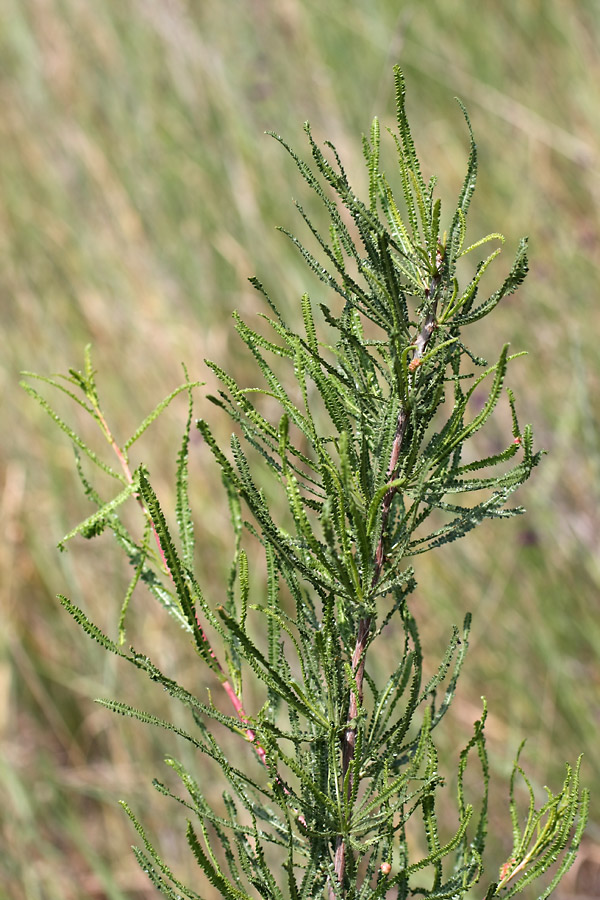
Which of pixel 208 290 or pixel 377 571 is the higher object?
pixel 208 290

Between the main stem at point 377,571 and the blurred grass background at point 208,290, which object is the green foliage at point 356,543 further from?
the blurred grass background at point 208,290

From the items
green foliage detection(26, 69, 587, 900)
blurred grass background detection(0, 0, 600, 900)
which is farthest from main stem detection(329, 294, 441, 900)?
blurred grass background detection(0, 0, 600, 900)

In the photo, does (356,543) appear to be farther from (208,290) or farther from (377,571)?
(208,290)

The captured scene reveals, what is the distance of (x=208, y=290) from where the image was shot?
81.1 inches

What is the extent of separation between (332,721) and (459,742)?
1.18m

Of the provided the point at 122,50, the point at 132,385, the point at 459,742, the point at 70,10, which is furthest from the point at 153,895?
the point at 70,10

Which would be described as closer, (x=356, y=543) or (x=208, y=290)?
(x=356, y=543)

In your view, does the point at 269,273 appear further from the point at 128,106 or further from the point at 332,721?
the point at 332,721

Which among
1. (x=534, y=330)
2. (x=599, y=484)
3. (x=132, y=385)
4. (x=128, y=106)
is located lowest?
(x=599, y=484)

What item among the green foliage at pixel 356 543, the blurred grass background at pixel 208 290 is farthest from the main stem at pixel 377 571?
the blurred grass background at pixel 208 290

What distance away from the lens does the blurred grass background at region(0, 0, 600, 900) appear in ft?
4.91

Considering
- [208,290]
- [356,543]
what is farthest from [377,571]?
[208,290]

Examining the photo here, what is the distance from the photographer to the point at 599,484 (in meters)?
1.43

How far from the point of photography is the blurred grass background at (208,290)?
1.50m
